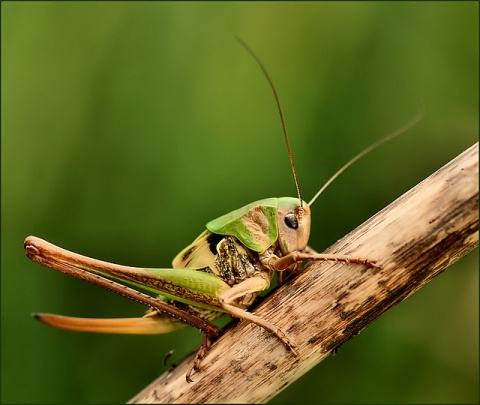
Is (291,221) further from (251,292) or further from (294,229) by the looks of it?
(251,292)

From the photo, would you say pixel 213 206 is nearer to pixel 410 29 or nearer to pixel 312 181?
pixel 312 181

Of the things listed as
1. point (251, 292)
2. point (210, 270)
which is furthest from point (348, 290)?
point (210, 270)

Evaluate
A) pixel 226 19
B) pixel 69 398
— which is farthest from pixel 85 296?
pixel 226 19

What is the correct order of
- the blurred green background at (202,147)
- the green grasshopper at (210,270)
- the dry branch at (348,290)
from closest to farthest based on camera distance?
1. the dry branch at (348,290)
2. the green grasshopper at (210,270)
3. the blurred green background at (202,147)

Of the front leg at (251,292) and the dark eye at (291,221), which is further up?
the dark eye at (291,221)

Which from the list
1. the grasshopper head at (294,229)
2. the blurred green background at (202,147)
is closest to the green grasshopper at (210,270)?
the grasshopper head at (294,229)

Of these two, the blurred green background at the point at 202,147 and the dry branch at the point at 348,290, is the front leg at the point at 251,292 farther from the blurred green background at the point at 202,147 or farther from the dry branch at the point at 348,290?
the blurred green background at the point at 202,147
